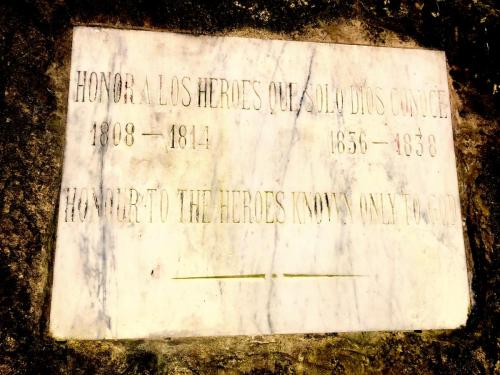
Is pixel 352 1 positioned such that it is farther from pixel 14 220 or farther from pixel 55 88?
pixel 14 220

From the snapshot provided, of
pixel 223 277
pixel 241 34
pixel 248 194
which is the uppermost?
pixel 241 34

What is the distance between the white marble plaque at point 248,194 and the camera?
197cm

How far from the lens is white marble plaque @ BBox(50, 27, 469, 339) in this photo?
197 centimetres

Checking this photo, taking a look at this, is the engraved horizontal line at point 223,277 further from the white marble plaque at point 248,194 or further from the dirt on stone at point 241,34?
the dirt on stone at point 241,34

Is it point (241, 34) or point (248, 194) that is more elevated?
point (241, 34)

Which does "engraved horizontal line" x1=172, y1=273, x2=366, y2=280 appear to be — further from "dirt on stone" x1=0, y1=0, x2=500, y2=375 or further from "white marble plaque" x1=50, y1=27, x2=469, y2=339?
"dirt on stone" x1=0, y1=0, x2=500, y2=375

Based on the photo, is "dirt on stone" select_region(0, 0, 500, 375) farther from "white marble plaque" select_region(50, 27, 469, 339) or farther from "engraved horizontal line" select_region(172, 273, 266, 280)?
"engraved horizontal line" select_region(172, 273, 266, 280)

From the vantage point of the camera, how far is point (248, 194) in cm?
208

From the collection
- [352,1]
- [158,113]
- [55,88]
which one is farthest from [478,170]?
[55,88]

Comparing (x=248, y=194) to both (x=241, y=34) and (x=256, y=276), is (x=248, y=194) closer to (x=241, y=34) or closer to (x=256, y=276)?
(x=256, y=276)

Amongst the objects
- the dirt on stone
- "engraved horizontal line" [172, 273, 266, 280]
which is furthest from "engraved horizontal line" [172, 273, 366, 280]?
A: the dirt on stone

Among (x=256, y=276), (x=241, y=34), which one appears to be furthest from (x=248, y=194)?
(x=241, y=34)

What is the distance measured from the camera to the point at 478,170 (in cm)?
230

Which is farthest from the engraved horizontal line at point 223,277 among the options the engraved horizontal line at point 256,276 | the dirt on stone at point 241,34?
the dirt on stone at point 241,34
